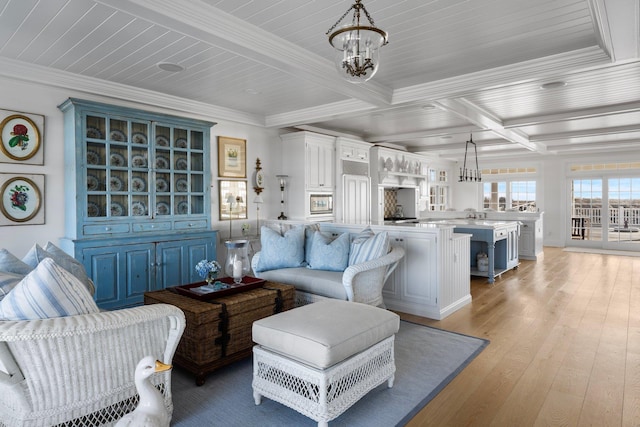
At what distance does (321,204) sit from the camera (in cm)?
639

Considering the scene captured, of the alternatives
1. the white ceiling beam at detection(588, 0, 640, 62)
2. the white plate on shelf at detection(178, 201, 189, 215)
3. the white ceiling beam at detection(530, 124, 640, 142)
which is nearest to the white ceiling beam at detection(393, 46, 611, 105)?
Answer: the white ceiling beam at detection(588, 0, 640, 62)

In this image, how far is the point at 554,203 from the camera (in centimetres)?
1016

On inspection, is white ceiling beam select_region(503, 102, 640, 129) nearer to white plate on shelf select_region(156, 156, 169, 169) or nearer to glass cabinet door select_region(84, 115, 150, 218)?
white plate on shelf select_region(156, 156, 169, 169)

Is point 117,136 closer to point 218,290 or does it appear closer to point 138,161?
point 138,161

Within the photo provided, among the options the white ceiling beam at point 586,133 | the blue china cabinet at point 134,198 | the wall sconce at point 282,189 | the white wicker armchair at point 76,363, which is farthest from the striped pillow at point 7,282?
the white ceiling beam at point 586,133

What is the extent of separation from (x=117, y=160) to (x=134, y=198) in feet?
1.46

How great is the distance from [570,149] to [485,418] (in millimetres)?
9209

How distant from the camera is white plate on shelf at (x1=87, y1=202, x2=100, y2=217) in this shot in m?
3.99

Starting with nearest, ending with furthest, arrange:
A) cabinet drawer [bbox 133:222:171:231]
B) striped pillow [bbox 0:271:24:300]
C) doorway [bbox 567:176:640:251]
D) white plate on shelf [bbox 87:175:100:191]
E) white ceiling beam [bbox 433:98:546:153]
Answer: striped pillow [bbox 0:271:24:300] < white plate on shelf [bbox 87:175:100:191] < cabinet drawer [bbox 133:222:171:231] < white ceiling beam [bbox 433:98:546:153] < doorway [bbox 567:176:640:251]

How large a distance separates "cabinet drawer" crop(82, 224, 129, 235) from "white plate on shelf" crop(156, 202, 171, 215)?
1.40 ft

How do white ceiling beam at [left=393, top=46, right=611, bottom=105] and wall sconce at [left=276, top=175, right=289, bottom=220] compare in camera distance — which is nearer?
white ceiling beam at [left=393, top=46, right=611, bottom=105]

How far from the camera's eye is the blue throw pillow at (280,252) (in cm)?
416

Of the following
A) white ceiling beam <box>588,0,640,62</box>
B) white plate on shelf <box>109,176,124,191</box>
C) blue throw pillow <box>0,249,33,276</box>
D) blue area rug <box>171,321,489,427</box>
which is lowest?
blue area rug <box>171,321,489,427</box>

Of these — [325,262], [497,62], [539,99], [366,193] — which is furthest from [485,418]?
[366,193]
